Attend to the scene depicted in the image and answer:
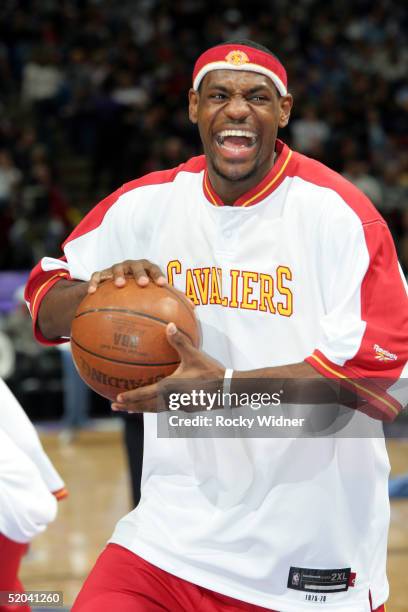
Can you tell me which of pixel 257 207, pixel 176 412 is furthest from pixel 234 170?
pixel 176 412

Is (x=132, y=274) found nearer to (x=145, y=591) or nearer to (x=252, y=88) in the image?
(x=252, y=88)

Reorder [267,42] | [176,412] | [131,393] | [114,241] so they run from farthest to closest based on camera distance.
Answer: [267,42] < [114,241] < [176,412] < [131,393]

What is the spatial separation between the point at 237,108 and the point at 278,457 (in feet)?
3.07

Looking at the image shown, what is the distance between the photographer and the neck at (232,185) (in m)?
2.88

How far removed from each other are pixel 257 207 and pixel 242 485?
76cm

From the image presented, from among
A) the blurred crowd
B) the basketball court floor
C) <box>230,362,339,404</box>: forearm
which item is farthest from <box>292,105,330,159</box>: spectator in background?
<box>230,362,339,404</box>: forearm

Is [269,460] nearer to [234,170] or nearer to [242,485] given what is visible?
[242,485]

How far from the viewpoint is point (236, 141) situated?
2.82 m

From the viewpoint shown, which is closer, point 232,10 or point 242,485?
point 242,485

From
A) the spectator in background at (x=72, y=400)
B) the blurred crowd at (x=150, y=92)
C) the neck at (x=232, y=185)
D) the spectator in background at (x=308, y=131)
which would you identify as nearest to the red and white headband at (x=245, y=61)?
the neck at (x=232, y=185)

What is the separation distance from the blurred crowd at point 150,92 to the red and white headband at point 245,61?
7204mm

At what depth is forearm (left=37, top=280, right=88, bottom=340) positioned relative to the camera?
116 inches

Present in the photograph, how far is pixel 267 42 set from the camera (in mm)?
Answer: 13984

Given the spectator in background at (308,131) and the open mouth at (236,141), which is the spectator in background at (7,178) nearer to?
the spectator in background at (308,131)
